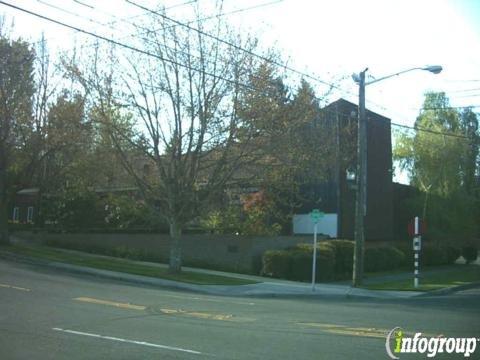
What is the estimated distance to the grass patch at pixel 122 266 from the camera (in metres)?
22.9

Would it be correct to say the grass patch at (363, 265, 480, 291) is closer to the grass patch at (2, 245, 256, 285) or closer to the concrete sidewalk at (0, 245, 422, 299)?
the concrete sidewalk at (0, 245, 422, 299)

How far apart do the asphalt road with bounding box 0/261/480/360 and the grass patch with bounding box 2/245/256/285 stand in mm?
5311

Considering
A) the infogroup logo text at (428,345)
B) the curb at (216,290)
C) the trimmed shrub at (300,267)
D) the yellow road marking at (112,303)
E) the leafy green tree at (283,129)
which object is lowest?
the curb at (216,290)

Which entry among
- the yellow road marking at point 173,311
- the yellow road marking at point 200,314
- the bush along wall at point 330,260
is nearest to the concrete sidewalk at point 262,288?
the bush along wall at point 330,260

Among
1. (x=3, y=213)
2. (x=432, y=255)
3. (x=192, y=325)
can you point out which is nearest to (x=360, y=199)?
(x=192, y=325)

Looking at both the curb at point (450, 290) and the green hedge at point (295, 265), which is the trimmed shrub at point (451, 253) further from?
the green hedge at point (295, 265)

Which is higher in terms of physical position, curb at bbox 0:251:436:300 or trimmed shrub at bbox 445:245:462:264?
trimmed shrub at bbox 445:245:462:264

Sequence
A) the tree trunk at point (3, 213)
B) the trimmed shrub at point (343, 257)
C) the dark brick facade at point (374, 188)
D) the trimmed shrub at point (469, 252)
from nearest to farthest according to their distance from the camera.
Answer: the trimmed shrub at point (343, 257), the tree trunk at point (3, 213), the dark brick facade at point (374, 188), the trimmed shrub at point (469, 252)

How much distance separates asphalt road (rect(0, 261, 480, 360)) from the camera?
8875mm

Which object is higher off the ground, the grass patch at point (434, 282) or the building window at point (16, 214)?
the building window at point (16, 214)

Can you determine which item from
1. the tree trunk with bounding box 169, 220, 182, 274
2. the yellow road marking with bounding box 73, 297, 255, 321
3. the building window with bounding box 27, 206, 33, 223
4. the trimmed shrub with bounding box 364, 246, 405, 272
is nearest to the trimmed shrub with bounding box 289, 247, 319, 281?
the tree trunk with bounding box 169, 220, 182, 274

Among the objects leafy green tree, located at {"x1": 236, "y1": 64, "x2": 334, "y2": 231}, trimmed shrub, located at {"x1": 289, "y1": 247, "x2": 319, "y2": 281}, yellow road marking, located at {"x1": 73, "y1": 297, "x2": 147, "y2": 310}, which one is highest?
leafy green tree, located at {"x1": 236, "y1": 64, "x2": 334, "y2": 231}

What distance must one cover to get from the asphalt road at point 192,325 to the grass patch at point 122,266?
209 inches

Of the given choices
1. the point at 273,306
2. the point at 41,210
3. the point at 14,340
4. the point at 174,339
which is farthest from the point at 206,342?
the point at 41,210
